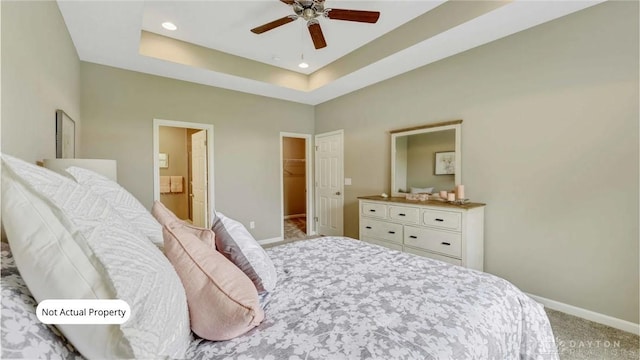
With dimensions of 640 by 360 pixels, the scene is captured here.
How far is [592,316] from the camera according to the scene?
2168mm

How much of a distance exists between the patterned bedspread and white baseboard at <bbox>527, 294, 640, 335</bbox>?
1414 millimetres

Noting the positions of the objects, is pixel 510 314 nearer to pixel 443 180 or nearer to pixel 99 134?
pixel 443 180

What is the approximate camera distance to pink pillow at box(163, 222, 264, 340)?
2.83ft

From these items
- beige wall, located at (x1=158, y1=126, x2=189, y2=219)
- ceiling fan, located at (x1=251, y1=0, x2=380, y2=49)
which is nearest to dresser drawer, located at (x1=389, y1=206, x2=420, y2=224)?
ceiling fan, located at (x1=251, y1=0, x2=380, y2=49)

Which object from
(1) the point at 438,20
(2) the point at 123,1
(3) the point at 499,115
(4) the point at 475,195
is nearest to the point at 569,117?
(3) the point at 499,115

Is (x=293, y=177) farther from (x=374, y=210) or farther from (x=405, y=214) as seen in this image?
(x=405, y=214)

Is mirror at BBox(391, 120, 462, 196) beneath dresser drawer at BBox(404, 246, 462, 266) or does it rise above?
above

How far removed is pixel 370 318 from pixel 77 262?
3.14 feet

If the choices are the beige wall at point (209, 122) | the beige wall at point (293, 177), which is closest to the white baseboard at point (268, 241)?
the beige wall at point (209, 122)

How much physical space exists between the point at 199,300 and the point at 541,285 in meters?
3.05

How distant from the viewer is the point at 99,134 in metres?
3.24

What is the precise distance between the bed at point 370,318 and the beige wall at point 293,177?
5.52 m

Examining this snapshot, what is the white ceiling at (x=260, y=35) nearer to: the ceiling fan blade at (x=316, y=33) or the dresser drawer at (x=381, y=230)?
the ceiling fan blade at (x=316, y=33)

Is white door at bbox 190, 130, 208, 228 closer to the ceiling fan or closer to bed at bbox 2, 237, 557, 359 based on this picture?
the ceiling fan
